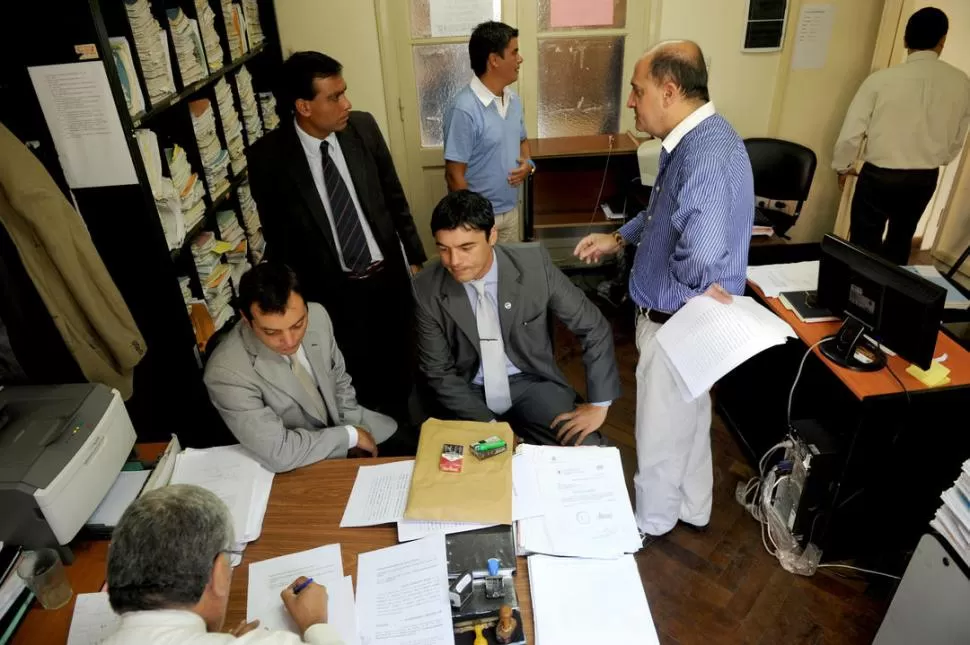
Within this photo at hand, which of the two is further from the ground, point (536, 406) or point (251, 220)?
point (251, 220)

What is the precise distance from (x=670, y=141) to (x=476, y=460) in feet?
3.81

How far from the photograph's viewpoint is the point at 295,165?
2686 mm

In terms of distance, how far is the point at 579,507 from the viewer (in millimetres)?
1553

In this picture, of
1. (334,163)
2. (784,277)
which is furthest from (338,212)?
(784,277)

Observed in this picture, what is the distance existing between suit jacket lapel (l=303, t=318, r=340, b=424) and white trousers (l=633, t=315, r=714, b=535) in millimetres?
1051

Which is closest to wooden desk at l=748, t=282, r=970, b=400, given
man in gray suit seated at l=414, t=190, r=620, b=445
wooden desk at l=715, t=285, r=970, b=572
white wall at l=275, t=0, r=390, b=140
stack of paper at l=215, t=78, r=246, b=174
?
wooden desk at l=715, t=285, r=970, b=572

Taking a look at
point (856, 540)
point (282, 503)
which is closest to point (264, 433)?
point (282, 503)

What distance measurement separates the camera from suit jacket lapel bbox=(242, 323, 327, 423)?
1866mm

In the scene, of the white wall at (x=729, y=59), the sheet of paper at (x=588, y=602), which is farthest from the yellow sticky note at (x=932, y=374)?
the white wall at (x=729, y=59)

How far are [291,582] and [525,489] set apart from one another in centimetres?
58

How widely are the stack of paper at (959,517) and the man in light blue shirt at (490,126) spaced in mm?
2346

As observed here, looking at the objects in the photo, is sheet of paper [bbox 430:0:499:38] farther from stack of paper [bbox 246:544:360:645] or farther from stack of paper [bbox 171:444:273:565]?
stack of paper [bbox 246:544:360:645]

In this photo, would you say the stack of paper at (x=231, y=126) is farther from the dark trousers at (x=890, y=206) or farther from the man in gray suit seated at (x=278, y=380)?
the dark trousers at (x=890, y=206)

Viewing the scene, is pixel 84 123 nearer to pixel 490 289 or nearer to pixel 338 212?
pixel 338 212
